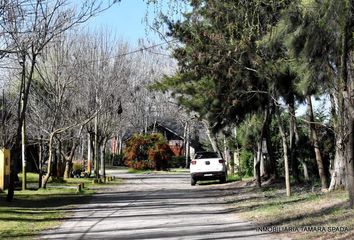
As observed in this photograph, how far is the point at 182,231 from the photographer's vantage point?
35.0 feet

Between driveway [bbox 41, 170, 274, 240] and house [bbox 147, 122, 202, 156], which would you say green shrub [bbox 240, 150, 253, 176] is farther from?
house [bbox 147, 122, 202, 156]

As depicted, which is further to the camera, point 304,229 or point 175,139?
point 175,139

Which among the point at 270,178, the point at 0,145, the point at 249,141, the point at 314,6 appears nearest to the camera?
the point at 314,6

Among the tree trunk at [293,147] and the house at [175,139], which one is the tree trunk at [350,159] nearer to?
the tree trunk at [293,147]

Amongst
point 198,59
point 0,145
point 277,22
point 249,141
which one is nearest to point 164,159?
point 0,145

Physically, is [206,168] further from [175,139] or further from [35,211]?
[175,139]

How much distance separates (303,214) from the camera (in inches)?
468

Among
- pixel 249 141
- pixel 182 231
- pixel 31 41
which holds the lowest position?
pixel 182 231

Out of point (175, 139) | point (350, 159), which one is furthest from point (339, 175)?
point (175, 139)

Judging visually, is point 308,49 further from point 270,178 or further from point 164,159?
point 164,159

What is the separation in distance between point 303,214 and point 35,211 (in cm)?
766

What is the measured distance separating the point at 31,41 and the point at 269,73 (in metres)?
7.30

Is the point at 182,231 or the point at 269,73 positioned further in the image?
the point at 269,73

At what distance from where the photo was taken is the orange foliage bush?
166 ft
